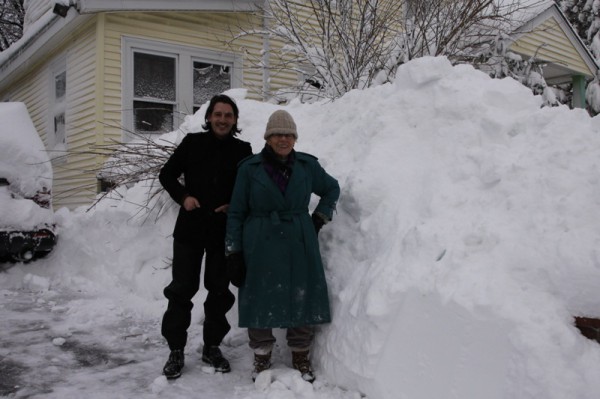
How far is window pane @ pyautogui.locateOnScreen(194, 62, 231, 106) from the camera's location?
9.58 m

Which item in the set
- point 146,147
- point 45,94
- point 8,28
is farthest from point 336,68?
point 8,28

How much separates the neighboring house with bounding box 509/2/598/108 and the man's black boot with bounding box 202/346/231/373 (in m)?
11.4

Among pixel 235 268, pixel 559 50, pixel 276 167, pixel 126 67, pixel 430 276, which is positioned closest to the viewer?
pixel 430 276

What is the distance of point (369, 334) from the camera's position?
2904mm

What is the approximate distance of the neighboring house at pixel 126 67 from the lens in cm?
854

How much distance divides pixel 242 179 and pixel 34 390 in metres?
1.81

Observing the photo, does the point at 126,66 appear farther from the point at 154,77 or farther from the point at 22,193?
the point at 22,193

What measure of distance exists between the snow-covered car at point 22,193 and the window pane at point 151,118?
2.65 metres

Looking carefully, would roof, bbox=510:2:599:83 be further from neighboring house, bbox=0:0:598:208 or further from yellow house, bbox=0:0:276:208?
yellow house, bbox=0:0:276:208

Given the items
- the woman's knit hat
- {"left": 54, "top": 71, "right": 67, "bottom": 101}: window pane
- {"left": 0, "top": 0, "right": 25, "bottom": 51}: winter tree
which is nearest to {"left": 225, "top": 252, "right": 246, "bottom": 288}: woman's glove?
the woman's knit hat

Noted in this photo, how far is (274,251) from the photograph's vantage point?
3.20m

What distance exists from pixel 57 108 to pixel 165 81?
2.77m

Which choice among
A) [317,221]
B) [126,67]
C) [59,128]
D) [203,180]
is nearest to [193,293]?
[203,180]

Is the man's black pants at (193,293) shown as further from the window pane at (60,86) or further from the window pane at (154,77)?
the window pane at (60,86)
